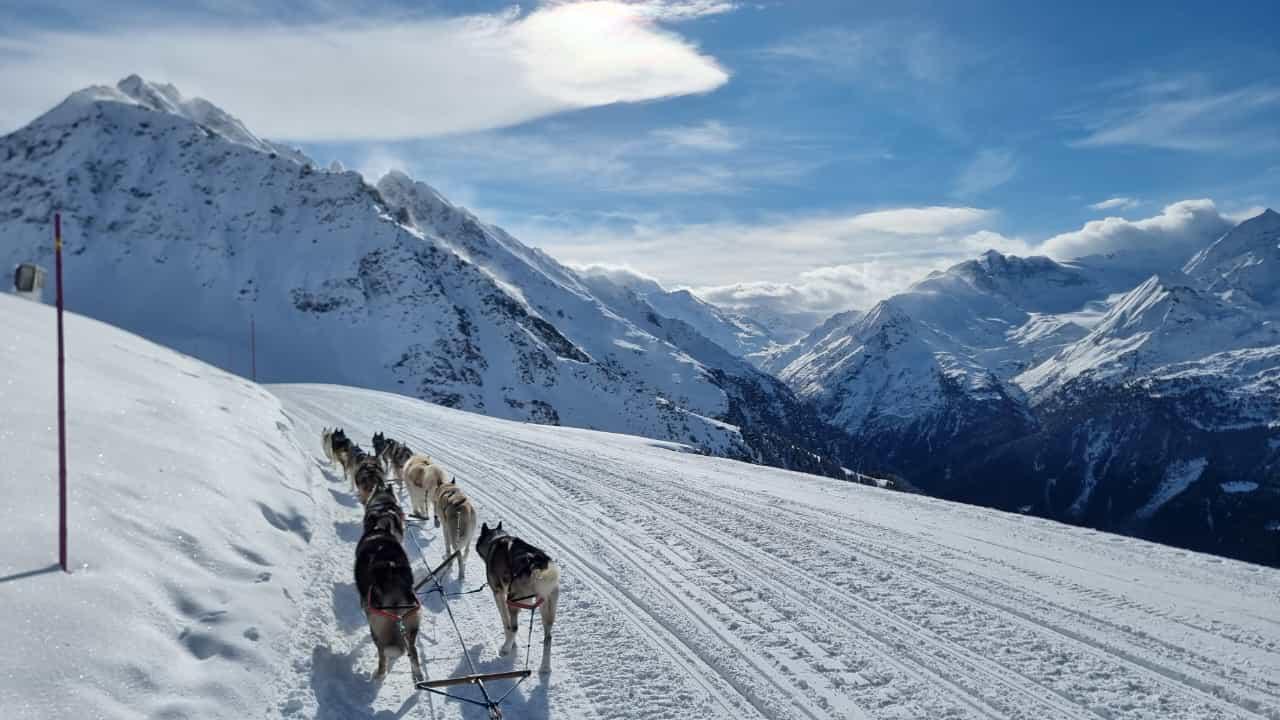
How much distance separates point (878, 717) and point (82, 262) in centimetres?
15314

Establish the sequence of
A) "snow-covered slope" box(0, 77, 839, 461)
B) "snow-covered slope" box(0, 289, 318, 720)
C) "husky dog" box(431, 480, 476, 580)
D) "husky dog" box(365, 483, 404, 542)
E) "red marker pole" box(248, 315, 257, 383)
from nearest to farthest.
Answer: "snow-covered slope" box(0, 289, 318, 720)
"husky dog" box(365, 483, 404, 542)
"husky dog" box(431, 480, 476, 580)
"red marker pole" box(248, 315, 257, 383)
"snow-covered slope" box(0, 77, 839, 461)

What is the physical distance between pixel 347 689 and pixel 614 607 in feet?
10.6

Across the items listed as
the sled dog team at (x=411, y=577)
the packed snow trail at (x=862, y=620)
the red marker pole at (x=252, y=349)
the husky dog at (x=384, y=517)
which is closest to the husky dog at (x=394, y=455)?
the packed snow trail at (x=862, y=620)

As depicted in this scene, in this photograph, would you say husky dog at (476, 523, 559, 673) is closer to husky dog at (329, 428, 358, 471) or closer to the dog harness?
the dog harness

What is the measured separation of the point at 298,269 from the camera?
438ft

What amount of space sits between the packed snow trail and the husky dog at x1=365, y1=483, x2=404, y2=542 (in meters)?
0.97

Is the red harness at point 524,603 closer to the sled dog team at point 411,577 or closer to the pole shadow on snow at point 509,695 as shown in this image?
the sled dog team at point 411,577

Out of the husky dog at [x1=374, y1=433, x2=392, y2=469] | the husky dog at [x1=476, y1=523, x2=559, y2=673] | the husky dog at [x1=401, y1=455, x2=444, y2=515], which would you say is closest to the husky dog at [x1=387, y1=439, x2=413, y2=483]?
the husky dog at [x1=374, y1=433, x2=392, y2=469]

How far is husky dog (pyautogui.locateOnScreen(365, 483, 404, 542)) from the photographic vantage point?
9.45m

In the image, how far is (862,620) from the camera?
29.2 feet

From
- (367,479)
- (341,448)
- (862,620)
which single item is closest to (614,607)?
(862,620)

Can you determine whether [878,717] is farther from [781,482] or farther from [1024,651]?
[781,482]

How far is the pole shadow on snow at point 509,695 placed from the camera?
271 inches

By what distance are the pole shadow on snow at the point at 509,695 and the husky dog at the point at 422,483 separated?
18.0 feet
